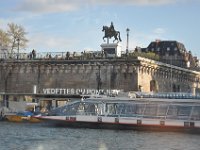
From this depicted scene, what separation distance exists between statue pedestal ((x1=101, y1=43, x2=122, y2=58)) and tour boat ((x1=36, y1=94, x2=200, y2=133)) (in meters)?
21.6

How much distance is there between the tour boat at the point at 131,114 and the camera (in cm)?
6281

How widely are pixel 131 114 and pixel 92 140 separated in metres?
15.2

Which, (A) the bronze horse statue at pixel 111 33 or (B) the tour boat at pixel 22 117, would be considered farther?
(A) the bronze horse statue at pixel 111 33

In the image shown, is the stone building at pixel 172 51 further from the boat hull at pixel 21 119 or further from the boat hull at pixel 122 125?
the boat hull at pixel 122 125

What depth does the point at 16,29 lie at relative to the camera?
108 meters

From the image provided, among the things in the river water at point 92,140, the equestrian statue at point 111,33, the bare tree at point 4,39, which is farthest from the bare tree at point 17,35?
the river water at point 92,140

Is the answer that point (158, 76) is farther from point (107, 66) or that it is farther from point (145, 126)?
point (145, 126)

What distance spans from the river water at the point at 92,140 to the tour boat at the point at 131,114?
246 cm

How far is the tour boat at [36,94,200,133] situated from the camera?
62.8m

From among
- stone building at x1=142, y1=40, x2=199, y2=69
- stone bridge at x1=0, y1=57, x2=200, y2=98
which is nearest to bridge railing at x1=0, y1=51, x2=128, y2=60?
stone bridge at x1=0, y1=57, x2=200, y2=98

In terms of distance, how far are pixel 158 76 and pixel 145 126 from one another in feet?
96.7

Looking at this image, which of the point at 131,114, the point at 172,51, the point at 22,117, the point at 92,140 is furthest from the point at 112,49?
the point at 172,51

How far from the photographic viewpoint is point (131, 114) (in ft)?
214

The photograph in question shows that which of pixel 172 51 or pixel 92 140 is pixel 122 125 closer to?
pixel 92 140
